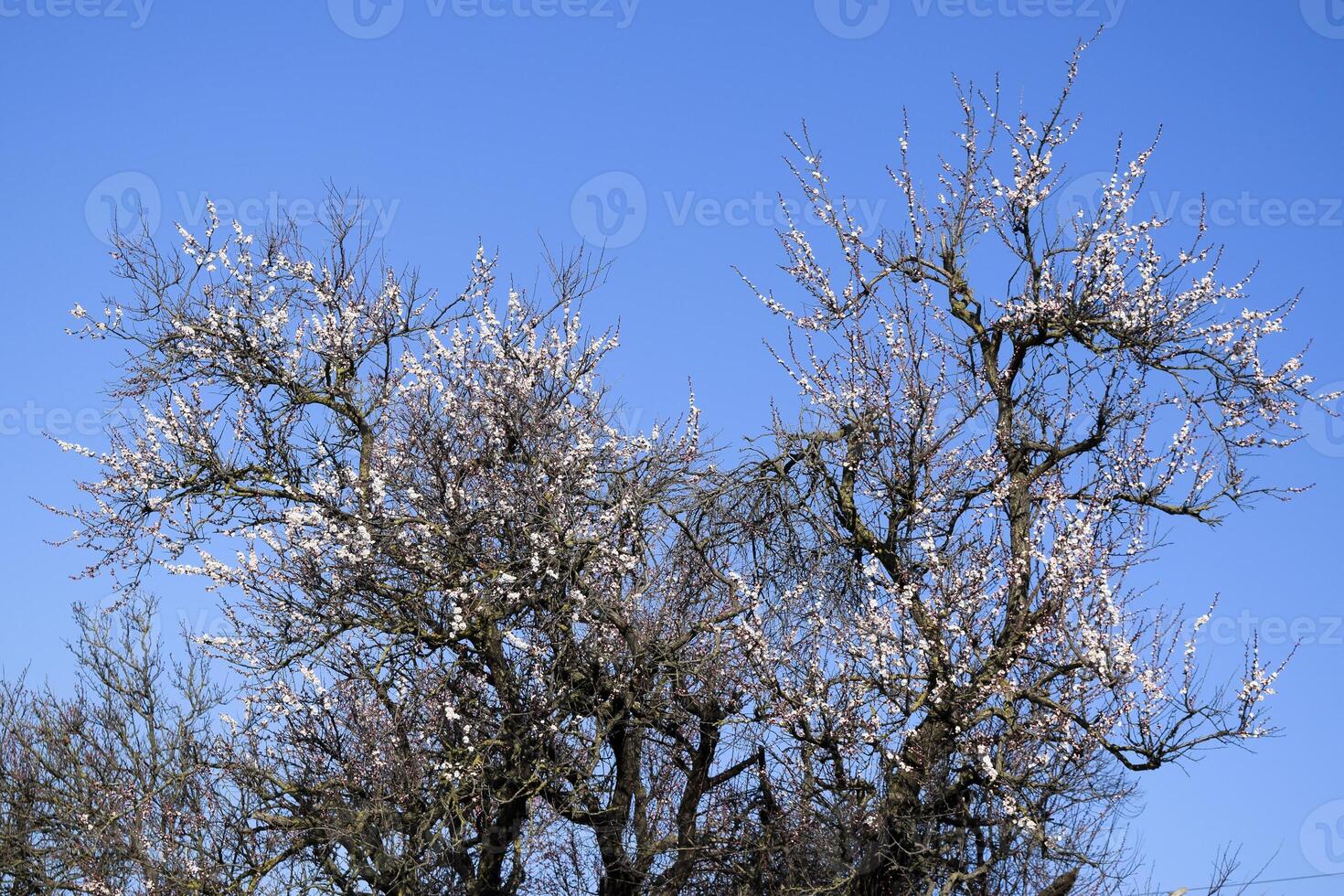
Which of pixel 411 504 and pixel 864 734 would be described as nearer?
pixel 864 734

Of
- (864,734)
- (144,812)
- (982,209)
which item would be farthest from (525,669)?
(982,209)

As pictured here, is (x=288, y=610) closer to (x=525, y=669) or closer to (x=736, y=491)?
(x=525, y=669)

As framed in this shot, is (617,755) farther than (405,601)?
Yes

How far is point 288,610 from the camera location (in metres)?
12.7

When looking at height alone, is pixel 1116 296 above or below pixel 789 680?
above

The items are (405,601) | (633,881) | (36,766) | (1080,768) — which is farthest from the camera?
(36,766)

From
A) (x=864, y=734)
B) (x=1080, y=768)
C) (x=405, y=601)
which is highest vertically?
(x=405, y=601)

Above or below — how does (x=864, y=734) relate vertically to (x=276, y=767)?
below

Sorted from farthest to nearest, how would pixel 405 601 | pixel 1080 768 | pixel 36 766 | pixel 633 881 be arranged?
pixel 36 766, pixel 633 881, pixel 405 601, pixel 1080 768

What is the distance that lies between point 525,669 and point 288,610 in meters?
2.35

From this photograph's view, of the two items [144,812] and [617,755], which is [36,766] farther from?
[617,755]

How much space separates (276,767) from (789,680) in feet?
17.6

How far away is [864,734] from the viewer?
11.7 m

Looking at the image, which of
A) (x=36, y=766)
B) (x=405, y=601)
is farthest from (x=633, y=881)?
(x=36, y=766)
